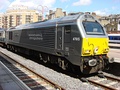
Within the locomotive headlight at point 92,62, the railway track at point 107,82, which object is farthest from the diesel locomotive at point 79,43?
the railway track at point 107,82

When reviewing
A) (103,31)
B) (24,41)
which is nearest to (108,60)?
(103,31)

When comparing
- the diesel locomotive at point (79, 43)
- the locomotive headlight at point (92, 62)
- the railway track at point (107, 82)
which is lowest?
the railway track at point (107, 82)

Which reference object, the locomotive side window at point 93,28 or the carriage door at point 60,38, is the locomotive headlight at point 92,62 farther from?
the carriage door at point 60,38

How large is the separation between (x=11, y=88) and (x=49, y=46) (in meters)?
5.98

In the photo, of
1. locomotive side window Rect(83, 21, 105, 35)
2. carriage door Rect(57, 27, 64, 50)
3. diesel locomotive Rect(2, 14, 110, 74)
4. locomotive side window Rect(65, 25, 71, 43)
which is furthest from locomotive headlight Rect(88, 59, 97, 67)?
carriage door Rect(57, 27, 64, 50)

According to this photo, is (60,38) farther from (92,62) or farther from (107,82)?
(107,82)

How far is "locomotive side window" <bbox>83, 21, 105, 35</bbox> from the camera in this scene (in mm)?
10146

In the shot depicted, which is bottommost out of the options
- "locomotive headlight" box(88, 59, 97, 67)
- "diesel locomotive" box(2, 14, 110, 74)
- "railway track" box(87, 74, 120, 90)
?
"railway track" box(87, 74, 120, 90)

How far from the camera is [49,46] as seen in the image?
498 inches

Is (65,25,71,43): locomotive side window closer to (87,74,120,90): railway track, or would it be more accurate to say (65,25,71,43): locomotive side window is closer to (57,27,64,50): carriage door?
(57,27,64,50): carriage door

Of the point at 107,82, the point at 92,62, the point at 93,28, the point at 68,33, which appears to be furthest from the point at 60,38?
the point at 107,82

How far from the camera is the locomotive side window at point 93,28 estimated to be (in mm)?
10146

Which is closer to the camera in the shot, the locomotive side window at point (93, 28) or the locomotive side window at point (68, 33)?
the locomotive side window at point (93, 28)

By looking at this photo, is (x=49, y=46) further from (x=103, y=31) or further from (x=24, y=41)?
(x=24, y=41)
